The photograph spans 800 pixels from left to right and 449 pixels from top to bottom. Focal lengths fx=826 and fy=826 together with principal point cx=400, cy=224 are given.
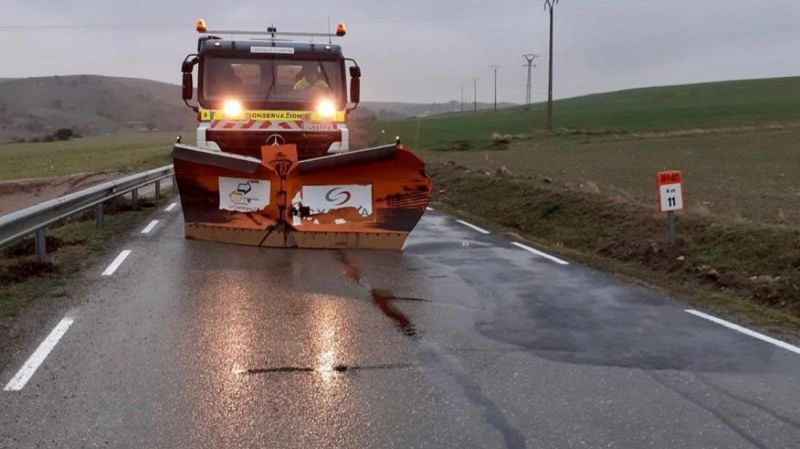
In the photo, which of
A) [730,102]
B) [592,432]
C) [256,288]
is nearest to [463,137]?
[730,102]

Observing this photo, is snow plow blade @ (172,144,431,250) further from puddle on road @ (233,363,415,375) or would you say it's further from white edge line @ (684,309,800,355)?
puddle on road @ (233,363,415,375)

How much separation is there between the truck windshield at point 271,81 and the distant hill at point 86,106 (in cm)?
13908

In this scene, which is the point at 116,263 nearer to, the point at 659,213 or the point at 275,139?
the point at 275,139

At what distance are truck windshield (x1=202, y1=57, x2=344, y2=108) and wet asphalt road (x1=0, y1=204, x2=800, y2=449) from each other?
14.1 feet

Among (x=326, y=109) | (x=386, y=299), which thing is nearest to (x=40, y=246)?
(x=386, y=299)

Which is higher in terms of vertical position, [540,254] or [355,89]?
[355,89]

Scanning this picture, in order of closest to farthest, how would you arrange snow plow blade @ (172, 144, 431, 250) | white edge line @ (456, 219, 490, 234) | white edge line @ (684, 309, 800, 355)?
1. white edge line @ (684, 309, 800, 355)
2. snow plow blade @ (172, 144, 431, 250)
3. white edge line @ (456, 219, 490, 234)

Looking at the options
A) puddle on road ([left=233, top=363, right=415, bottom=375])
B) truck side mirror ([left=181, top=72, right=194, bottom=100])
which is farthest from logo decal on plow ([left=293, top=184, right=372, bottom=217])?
puddle on road ([left=233, top=363, right=415, bottom=375])

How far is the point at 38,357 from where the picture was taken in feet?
19.3

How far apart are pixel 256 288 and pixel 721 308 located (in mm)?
4636

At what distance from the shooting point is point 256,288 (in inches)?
336

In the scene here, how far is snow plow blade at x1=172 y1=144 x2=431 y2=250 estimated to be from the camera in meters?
11.1

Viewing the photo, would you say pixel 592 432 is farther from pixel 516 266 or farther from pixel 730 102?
pixel 730 102

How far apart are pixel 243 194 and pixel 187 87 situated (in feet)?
8.58
